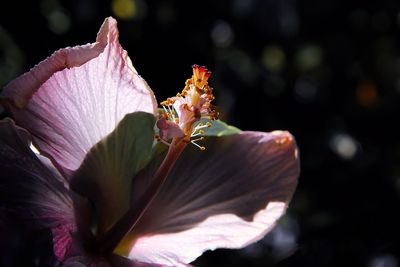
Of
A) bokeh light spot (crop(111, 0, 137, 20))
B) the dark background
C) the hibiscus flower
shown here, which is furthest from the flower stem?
bokeh light spot (crop(111, 0, 137, 20))

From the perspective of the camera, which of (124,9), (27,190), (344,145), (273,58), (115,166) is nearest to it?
(27,190)

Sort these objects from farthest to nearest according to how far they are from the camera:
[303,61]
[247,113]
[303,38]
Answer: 1. [303,61]
2. [303,38]
3. [247,113]

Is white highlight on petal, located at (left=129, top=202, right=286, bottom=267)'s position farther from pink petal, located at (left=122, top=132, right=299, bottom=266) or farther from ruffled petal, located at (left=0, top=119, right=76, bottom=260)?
ruffled petal, located at (left=0, top=119, right=76, bottom=260)

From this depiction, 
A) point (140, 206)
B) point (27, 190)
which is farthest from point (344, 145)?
point (27, 190)

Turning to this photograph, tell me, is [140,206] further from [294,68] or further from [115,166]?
[294,68]

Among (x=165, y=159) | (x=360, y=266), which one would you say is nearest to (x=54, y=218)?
(x=165, y=159)

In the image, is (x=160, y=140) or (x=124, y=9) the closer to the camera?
(x=160, y=140)

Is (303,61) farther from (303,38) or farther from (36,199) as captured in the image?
(36,199)
